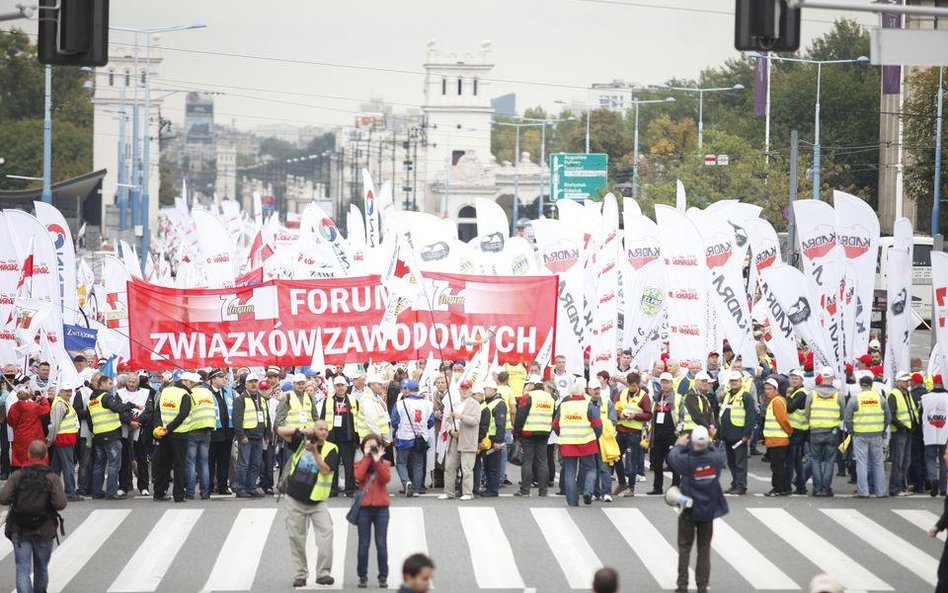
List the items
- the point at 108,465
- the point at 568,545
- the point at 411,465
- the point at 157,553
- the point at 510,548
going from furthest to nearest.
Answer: the point at 411,465 → the point at 108,465 → the point at 568,545 → the point at 510,548 → the point at 157,553

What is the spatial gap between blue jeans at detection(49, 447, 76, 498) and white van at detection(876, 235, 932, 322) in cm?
3246

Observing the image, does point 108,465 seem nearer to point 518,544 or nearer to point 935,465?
point 518,544

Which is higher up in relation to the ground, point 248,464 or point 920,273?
point 920,273

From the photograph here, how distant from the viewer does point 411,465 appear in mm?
21453

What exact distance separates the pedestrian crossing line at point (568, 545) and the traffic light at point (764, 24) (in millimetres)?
5294

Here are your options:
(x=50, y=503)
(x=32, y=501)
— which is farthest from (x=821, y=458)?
(x=32, y=501)

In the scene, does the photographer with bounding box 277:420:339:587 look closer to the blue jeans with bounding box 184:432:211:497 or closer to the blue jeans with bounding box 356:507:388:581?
the blue jeans with bounding box 356:507:388:581

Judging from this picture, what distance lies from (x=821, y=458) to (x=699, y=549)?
610cm

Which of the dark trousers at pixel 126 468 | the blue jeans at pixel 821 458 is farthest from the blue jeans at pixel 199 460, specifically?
the blue jeans at pixel 821 458

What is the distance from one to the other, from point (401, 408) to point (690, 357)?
513cm

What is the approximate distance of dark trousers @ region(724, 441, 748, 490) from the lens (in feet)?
68.9

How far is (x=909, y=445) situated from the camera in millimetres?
21031

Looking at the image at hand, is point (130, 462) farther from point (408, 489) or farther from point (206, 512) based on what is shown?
point (408, 489)

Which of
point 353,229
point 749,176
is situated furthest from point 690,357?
point 749,176
